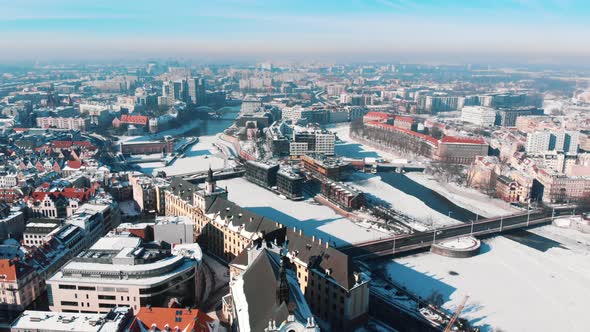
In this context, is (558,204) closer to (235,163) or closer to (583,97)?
(235,163)

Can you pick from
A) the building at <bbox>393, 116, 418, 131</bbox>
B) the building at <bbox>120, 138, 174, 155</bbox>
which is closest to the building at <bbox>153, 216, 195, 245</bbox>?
the building at <bbox>120, 138, 174, 155</bbox>

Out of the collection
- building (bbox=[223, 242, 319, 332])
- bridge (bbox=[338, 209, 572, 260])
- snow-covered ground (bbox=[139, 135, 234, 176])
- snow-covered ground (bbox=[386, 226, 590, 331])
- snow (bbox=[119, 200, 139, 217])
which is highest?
building (bbox=[223, 242, 319, 332])

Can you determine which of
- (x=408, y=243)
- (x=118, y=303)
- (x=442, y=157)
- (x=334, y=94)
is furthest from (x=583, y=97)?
(x=118, y=303)

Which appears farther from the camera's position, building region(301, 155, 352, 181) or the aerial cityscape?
building region(301, 155, 352, 181)

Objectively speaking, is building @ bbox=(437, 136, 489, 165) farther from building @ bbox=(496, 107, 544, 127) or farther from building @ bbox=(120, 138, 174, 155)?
building @ bbox=(120, 138, 174, 155)

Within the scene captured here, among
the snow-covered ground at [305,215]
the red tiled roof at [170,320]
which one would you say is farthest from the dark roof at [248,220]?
the red tiled roof at [170,320]

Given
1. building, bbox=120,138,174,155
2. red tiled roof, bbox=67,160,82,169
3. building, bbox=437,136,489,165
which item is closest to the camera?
red tiled roof, bbox=67,160,82,169
